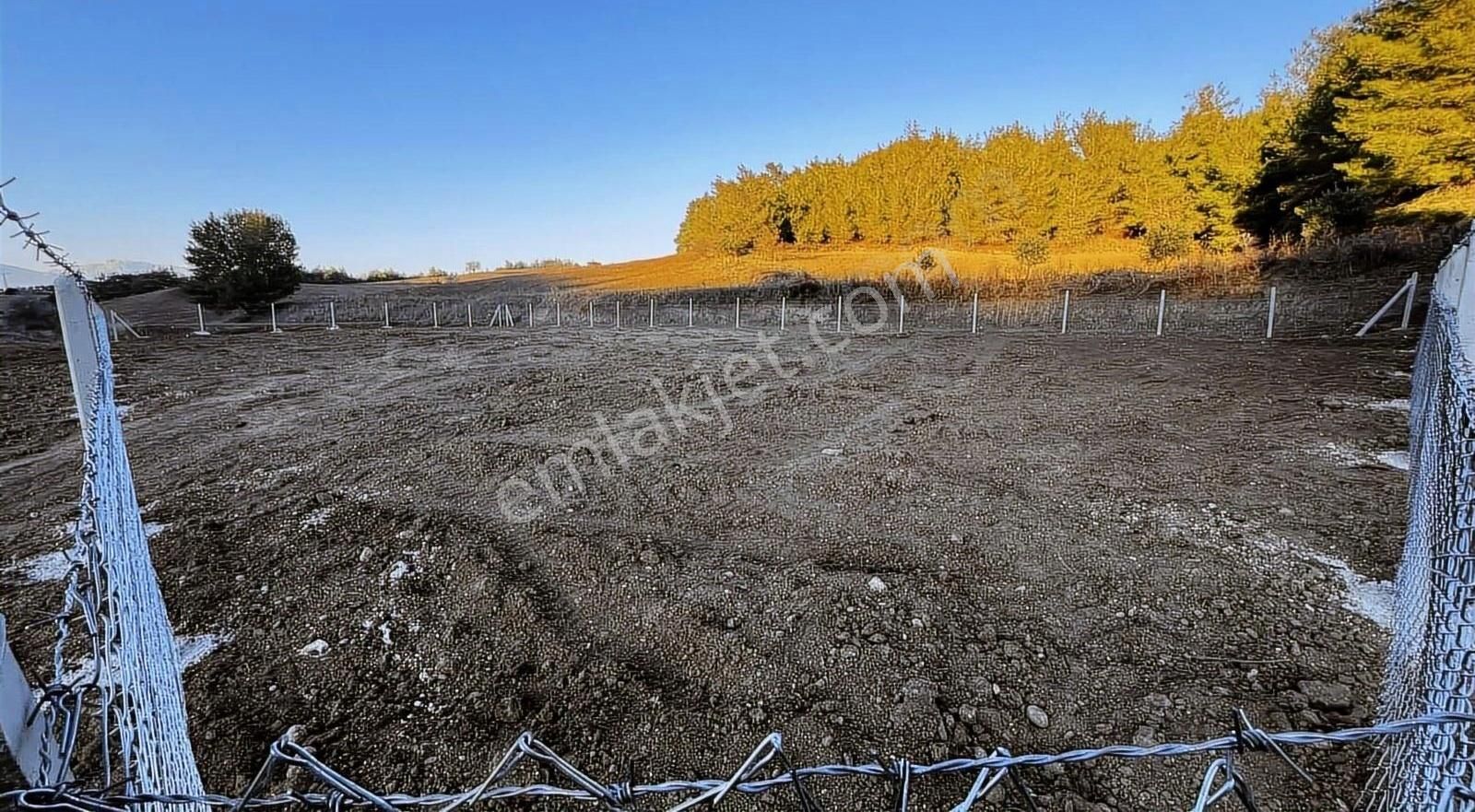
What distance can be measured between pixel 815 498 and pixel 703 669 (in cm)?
166

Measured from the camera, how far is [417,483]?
3.96 m

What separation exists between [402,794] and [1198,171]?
21.9 metres

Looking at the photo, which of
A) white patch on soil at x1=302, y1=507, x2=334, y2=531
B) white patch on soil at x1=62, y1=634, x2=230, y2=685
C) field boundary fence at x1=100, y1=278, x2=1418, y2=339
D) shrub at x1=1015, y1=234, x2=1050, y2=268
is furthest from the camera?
shrub at x1=1015, y1=234, x2=1050, y2=268

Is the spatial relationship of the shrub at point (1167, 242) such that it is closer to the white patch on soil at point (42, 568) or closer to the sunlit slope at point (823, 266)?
the sunlit slope at point (823, 266)

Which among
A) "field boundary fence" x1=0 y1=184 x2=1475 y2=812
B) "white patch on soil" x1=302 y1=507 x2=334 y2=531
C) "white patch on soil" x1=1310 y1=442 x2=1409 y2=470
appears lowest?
"white patch on soil" x1=302 y1=507 x2=334 y2=531

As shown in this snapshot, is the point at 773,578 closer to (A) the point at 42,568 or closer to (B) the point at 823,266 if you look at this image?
(A) the point at 42,568

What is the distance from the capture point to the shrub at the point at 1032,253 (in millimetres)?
18297

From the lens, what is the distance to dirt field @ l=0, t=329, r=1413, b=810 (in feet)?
6.20

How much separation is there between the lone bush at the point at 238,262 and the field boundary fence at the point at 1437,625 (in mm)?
22142

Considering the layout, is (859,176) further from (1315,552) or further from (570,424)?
(1315,552)

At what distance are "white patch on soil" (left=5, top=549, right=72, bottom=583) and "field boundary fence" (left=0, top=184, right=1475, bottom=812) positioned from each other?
787mm

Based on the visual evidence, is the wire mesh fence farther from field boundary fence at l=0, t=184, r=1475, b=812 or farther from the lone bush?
field boundary fence at l=0, t=184, r=1475, b=812

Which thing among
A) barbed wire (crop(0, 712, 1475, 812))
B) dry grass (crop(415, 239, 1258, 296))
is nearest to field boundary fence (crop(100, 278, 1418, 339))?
dry grass (crop(415, 239, 1258, 296))

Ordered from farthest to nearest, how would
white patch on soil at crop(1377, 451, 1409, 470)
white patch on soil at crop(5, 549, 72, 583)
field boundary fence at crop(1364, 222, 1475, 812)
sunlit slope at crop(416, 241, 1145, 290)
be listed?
sunlit slope at crop(416, 241, 1145, 290), white patch on soil at crop(1377, 451, 1409, 470), white patch on soil at crop(5, 549, 72, 583), field boundary fence at crop(1364, 222, 1475, 812)
